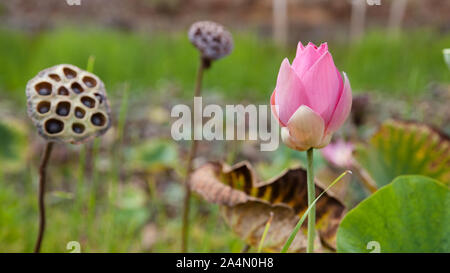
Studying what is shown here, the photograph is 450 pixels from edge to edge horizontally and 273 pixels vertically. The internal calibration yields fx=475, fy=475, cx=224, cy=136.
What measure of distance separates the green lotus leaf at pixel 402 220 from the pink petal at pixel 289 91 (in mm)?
74

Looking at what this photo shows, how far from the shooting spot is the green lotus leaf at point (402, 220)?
251 mm

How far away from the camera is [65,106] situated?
0.25 m

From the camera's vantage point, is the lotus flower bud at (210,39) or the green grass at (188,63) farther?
the green grass at (188,63)

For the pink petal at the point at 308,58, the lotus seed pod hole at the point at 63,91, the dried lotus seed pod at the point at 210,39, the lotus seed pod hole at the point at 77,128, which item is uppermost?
the dried lotus seed pod at the point at 210,39

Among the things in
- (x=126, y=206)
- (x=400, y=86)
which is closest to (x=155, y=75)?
(x=400, y=86)

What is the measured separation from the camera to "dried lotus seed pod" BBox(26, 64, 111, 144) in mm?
244

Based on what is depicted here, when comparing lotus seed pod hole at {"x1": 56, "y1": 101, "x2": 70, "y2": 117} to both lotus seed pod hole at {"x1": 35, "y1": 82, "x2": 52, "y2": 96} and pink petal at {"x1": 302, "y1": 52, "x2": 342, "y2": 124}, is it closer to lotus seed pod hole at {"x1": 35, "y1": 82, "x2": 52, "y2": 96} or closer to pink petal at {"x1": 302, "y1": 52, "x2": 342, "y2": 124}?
lotus seed pod hole at {"x1": 35, "y1": 82, "x2": 52, "y2": 96}

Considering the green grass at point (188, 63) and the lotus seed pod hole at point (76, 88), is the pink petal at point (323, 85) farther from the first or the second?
the green grass at point (188, 63)

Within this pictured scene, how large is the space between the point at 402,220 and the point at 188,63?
1.94 meters

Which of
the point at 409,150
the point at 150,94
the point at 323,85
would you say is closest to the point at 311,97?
the point at 323,85

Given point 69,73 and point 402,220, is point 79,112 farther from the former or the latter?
point 402,220

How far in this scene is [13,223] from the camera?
70cm

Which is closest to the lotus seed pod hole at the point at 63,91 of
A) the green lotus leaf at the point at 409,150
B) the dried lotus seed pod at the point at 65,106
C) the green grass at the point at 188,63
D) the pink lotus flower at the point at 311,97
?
the dried lotus seed pod at the point at 65,106

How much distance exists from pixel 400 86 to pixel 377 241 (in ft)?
5.72
